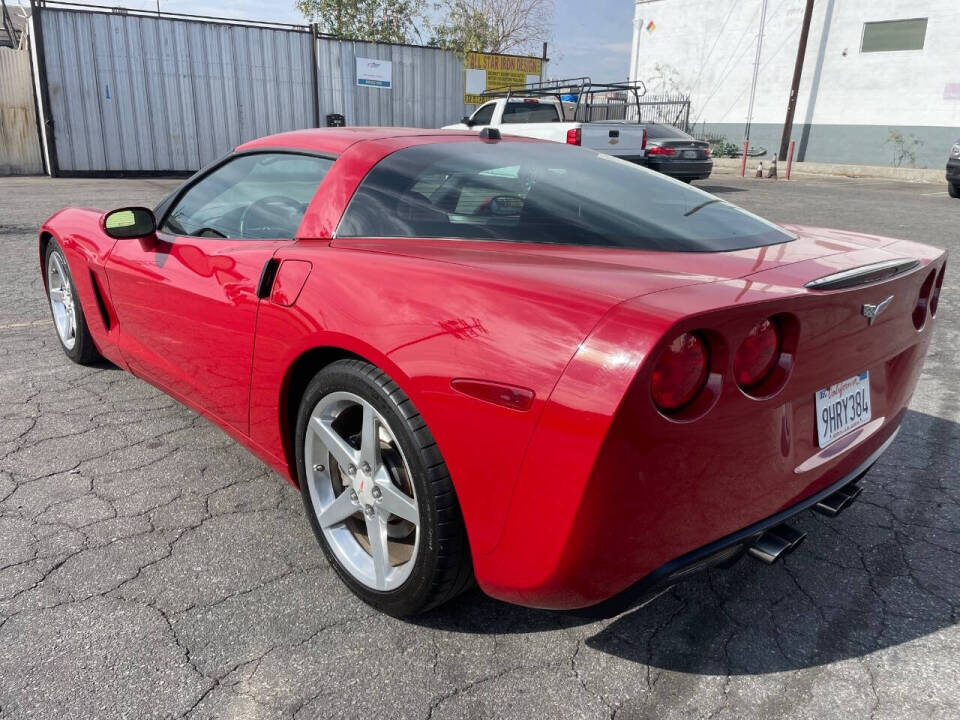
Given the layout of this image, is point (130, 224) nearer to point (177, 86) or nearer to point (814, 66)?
point (177, 86)

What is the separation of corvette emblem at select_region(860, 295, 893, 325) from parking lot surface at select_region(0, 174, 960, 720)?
0.88 metres

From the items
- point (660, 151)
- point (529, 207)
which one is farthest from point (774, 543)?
point (660, 151)

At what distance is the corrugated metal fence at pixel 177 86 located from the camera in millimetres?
16172

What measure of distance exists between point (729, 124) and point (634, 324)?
2992cm

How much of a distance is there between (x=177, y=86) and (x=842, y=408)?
1839 centimetres

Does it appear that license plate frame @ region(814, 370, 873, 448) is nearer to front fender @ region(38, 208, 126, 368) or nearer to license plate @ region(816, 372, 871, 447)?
license plate @ region(816, 372, 871, 447)

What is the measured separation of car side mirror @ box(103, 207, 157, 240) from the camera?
2961 millimetres

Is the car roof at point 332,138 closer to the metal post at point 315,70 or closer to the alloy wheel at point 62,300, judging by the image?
the alloy wheel at point 62,300

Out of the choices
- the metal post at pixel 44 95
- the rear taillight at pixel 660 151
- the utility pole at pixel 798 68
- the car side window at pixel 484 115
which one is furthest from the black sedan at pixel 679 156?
the metal post at pixel 44 95

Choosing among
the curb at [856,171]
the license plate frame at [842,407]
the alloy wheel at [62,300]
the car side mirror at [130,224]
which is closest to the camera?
the license plate frame at [842,407]

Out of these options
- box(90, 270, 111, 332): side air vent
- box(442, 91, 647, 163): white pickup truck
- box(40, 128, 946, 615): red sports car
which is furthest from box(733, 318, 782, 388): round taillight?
box(442, 91, 647, 163): white pickup truck

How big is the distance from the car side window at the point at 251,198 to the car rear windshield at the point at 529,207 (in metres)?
0.31

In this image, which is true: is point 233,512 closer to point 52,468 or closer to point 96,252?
point 52,468

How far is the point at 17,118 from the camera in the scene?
16.6m
